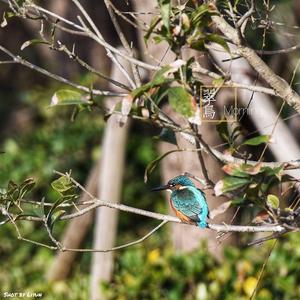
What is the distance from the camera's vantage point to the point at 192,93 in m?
2.10

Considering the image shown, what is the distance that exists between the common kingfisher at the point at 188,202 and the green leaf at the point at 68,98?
3.83 ft

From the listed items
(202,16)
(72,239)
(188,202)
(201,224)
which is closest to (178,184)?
(188,202)

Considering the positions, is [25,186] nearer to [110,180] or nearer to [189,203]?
[189,203]

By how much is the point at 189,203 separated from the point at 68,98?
132 centimetres

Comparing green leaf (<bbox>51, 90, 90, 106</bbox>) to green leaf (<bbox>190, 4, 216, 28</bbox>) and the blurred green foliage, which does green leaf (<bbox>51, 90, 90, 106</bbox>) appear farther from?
the blurred green foliage

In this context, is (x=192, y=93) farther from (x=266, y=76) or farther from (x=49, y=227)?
(x=49, y=227)

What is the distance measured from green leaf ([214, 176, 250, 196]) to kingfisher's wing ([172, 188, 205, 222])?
42.4 inches

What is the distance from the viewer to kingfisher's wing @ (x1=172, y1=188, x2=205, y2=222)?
3203 mm

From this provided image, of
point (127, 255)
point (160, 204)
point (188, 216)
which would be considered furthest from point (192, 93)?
point (160, 204)

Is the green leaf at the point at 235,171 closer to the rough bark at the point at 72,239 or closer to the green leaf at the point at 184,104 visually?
the green leaf at the point at 184,104

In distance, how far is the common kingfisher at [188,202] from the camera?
320 centimetres

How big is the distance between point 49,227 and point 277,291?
2561mm

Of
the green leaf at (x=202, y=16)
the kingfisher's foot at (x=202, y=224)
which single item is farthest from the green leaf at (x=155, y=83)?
→ the kingfisher's foot at (x=202, y=224)

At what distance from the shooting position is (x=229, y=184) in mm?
2107
